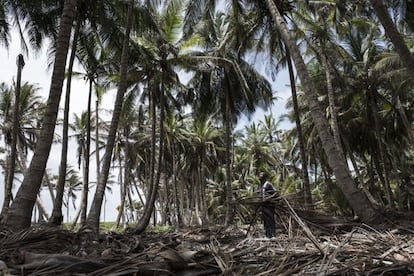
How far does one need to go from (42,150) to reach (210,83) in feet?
48.5

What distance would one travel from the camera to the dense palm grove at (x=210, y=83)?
8.34 meters

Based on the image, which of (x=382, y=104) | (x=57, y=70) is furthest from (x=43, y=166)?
(x=382, y=104)

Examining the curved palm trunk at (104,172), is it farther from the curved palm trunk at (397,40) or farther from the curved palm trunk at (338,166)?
the curved palm trunk at (397,40)

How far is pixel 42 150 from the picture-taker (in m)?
7.39

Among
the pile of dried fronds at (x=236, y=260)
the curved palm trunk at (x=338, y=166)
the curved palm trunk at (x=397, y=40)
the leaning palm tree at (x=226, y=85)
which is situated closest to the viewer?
the pile of dried fronds at (x=236, y=260)

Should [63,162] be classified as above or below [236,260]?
above

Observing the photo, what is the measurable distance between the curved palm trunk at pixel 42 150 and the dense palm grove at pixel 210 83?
23 millimetres

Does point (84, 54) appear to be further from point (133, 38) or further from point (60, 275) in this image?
point (60, 275)

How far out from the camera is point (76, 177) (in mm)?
58250

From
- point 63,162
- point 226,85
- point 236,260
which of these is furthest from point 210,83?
point 236,260

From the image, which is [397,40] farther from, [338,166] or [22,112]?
[22,112]

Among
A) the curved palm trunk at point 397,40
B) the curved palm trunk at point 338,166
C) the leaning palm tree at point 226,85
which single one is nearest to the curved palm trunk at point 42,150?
the curved palm trunk at point 338,166

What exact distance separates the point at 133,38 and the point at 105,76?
3530 millimetres

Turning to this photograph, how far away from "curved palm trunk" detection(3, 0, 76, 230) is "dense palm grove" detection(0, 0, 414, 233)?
0.02m
